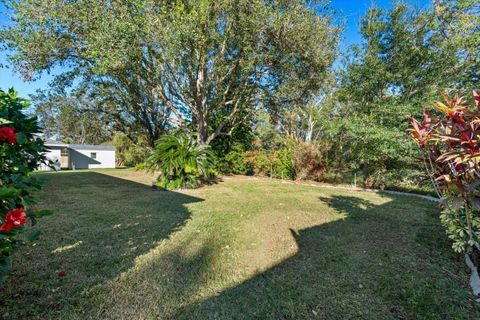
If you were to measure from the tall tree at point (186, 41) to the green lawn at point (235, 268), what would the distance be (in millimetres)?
5449

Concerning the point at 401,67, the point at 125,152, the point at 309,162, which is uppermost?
the point at 401,67

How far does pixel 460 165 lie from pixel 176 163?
20.7ft

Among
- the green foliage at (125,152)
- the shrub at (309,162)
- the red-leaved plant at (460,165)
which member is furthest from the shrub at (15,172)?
the green foliage at (125,152)

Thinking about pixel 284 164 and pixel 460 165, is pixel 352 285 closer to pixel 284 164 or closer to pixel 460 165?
pixel 460 165

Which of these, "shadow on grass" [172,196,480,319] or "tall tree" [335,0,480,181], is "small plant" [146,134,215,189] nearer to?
"shadow on grass" [172,196,480,319]

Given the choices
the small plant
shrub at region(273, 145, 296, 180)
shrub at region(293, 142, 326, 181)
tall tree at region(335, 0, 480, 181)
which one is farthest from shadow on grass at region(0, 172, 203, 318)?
tall tree at region(335, 0, 480, 181)

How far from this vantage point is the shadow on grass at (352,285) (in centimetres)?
182

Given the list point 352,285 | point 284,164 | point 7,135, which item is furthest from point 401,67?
point 7,135

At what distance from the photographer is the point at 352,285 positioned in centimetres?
217

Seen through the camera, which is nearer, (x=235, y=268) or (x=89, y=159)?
(x=235, y=268)

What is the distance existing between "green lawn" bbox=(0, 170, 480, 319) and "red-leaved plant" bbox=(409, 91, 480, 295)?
505 millimetres

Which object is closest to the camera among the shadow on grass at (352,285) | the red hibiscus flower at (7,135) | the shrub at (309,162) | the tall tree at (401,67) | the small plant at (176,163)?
the red hibiscus flower at (7,135)

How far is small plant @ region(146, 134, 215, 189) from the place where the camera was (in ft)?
22.8

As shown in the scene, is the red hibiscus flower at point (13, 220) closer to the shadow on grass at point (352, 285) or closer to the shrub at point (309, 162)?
the shadow on grass at point (352, 285)
